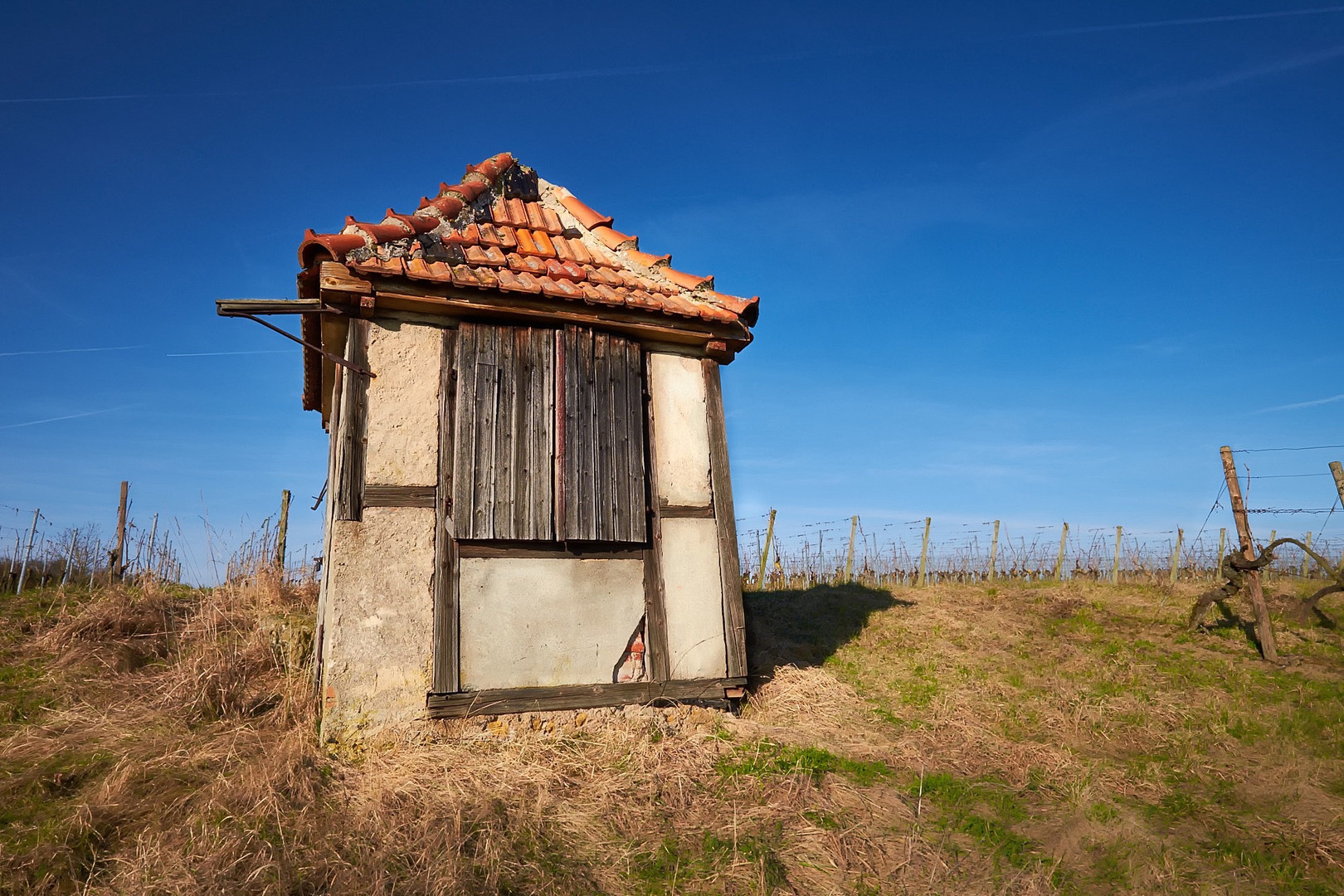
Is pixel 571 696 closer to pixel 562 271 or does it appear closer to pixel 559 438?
pixel 559 438

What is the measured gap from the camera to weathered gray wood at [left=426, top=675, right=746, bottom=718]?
5562 mm

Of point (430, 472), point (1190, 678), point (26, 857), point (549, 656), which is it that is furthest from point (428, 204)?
point (1190, 678)

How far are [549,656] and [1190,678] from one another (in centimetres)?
703

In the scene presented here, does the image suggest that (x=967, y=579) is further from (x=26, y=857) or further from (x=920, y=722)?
(x=26, y=857)

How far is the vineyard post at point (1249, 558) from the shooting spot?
865 centimetres

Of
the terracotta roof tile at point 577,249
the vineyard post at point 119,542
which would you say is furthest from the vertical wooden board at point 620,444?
the vineyard post at point 119,542

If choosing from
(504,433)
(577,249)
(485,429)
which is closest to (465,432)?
(485,429)

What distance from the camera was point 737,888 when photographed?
421 cm

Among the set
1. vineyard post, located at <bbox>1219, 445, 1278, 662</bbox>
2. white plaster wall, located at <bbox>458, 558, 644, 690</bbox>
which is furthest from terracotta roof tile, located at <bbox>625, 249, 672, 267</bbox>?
vineyard post, located at <bbox>1219, 445, 1278, 662</bbox>

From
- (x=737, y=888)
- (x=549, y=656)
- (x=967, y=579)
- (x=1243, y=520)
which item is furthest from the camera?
(x=967, y=579)

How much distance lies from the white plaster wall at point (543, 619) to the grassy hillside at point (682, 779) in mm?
387

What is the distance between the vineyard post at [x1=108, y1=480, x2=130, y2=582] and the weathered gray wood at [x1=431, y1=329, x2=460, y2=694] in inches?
379

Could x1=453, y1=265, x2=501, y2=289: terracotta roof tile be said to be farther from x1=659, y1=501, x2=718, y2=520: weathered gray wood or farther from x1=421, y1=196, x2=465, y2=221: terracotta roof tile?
x1=659, y1=501, x2=718, y2=520: weathered gray wood

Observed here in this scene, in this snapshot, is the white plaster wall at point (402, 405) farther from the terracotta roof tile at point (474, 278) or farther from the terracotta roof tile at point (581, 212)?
the terracotta roof tile at point (581, 212)
